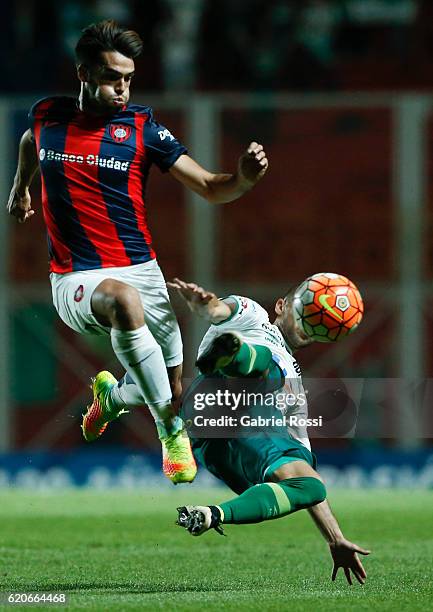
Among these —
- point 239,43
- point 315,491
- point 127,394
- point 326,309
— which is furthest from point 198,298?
point 239,43

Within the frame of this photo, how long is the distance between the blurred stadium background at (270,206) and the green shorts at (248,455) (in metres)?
7.06

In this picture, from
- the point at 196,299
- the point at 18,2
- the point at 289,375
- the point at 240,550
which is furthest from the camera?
the point at 18,2

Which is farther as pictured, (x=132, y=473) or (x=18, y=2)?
(x=18, y=2)

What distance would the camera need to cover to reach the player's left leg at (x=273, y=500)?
609cm

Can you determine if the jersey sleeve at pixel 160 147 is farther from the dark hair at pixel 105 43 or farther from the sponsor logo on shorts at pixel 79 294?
the sponsor logo on shorts at pixel 79 294

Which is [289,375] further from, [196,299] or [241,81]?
[241,81]

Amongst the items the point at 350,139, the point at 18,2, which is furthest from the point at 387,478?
the point at 18,2

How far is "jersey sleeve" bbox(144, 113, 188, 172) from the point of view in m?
6.97

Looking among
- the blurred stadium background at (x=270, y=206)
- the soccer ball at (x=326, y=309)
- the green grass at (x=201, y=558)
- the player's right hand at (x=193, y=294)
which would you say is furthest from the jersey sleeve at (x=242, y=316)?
the blurred stadium background at (x=270, y=206)

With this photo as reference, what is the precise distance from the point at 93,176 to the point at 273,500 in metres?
1.81

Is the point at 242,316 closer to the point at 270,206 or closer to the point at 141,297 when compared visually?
the point at 141,297

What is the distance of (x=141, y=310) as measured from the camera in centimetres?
673

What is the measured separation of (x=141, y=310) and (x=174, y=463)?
753 mm

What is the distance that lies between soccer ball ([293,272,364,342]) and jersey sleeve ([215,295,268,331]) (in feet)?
0.68
